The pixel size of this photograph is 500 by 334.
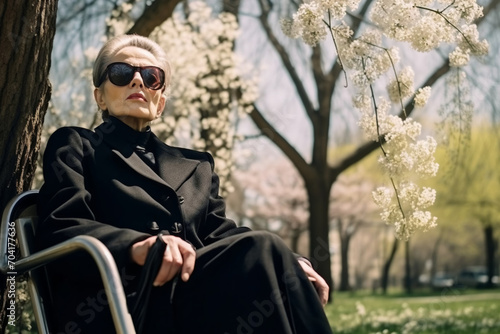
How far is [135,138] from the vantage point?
3.15 metres

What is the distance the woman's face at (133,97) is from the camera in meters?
3.15

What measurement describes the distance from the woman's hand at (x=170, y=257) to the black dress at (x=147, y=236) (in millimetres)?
41

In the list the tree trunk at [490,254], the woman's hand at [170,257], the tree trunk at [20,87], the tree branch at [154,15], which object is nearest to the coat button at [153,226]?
the woman's hand at [170,257]

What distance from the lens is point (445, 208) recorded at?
3284 centimetres

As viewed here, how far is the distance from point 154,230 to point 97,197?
24 centimetres

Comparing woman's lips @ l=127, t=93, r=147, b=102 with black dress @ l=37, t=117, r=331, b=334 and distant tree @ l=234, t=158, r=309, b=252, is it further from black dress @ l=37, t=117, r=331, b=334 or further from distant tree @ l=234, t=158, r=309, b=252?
distant tree @ l=234, t=158, r=309, b=252

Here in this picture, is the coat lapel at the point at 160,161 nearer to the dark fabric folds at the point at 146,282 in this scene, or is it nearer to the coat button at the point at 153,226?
the coat button at the point at 153,226

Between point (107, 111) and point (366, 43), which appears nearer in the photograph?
point (107, 111)

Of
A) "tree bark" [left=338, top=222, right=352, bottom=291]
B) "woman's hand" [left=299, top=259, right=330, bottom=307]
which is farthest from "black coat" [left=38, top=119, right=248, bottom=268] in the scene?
"tree bark" [left=338, top=222, right=352, bottom=291]

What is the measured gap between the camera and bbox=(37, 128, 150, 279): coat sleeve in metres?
2.50

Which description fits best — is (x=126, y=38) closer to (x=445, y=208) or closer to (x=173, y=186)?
(x=173, y=186)

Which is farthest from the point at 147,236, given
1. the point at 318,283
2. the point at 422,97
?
the point at 422,97

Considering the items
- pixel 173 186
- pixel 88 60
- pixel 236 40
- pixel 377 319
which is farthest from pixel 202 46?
pixel 173 186

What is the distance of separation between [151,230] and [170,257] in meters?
0.47
